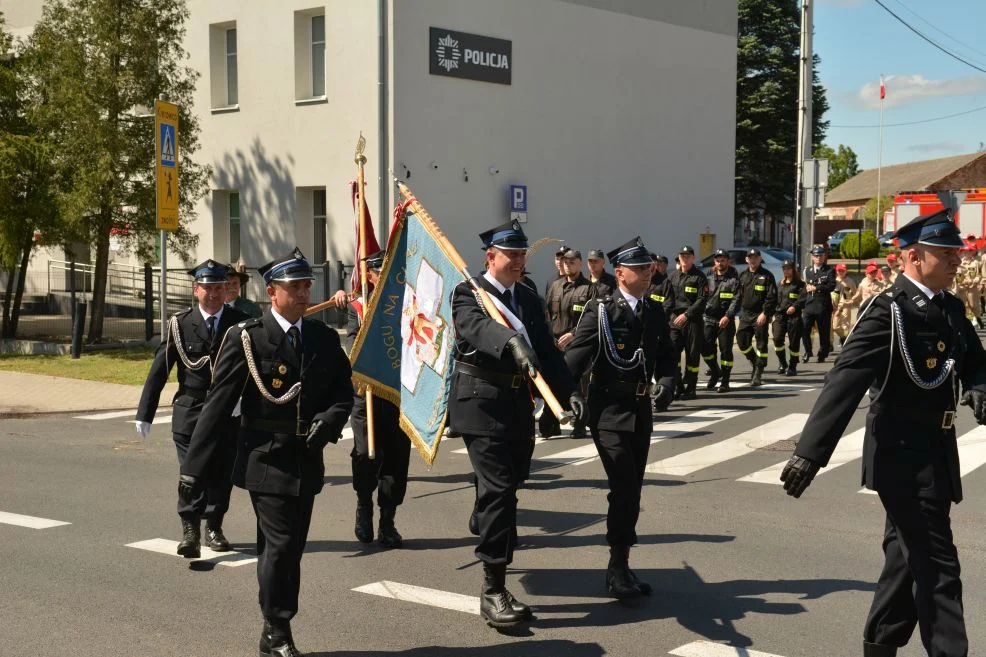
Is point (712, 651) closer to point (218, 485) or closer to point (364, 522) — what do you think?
point (364, 522)

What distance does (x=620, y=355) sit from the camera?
22.8 ft

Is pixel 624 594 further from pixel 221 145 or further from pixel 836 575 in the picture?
pixel 221 145

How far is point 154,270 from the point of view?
2395 cm

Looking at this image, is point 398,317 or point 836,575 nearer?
point 836,575

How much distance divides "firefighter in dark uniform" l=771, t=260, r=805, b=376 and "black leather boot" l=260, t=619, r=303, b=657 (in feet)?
43.9

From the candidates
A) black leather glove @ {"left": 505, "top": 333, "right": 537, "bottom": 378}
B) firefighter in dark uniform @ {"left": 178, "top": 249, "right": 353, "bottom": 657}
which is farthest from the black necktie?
black leather glove @ {"left": 505, "top": 333, "right": 537, "bottom": 378}

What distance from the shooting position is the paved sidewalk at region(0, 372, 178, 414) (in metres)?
15.2

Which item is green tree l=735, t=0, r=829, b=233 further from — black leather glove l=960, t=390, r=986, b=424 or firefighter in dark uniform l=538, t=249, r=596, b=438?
black leather glove l=960, t=390, r=986, b=424

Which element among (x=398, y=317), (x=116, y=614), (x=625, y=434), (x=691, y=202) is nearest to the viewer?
(x=116, y=614)

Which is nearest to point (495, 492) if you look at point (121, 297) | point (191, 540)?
point (191, 540)

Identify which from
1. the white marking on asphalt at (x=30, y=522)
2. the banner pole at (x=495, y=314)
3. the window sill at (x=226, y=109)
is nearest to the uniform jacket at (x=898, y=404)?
the banner pole at (x=495, y=314)

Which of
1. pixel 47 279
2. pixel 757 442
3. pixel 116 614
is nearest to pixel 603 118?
pixel 47 279

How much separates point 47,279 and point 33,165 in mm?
8690

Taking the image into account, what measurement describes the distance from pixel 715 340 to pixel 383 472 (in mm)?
8962
